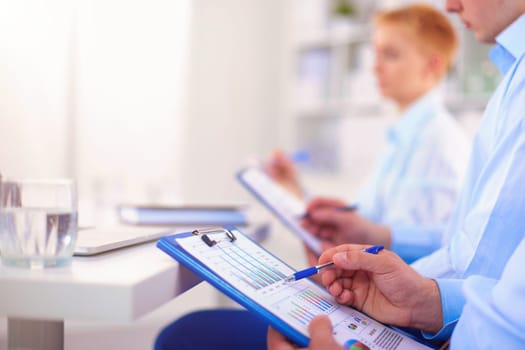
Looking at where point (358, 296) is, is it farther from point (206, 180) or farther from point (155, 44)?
point (206, 180)

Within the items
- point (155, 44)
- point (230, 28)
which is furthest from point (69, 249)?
point (230, 28)

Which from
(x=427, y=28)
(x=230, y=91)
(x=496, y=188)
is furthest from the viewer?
(x=230, y=91)

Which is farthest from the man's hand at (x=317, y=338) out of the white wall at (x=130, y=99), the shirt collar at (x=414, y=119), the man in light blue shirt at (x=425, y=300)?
the shirt collar at (x=414, y=119)

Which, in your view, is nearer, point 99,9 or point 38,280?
point 38,280

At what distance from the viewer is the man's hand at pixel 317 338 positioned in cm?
65

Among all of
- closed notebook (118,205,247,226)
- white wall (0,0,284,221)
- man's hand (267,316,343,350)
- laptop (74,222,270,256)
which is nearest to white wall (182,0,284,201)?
white wall (0,0,284,221)

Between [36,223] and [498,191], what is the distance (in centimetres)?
61

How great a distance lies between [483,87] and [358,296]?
1921mm

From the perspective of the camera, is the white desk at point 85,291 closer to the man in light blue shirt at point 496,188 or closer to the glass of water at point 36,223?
the glass of water at point 36,223

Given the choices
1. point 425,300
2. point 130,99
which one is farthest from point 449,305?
point 130,99

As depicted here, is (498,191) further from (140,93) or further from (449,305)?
(140,93)

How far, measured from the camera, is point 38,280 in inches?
24.6

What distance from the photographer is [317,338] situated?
66 centimetres

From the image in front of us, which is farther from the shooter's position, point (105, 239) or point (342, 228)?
point (342, 228)
